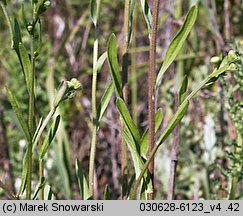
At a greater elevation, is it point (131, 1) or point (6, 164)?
point (131, 1)

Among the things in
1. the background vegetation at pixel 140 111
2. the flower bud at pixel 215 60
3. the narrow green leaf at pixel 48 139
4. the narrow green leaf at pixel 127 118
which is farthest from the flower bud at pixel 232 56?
the background vegetation at pixel 140 111

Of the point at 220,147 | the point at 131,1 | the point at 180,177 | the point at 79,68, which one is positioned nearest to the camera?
the point at 131,1

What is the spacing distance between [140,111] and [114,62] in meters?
1.34

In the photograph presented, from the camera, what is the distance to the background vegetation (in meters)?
1.36

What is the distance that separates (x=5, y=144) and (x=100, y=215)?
92 centimetres

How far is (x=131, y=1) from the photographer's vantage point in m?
0.82

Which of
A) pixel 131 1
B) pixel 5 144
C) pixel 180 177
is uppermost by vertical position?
pixel 131 1

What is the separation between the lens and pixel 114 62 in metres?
0.76

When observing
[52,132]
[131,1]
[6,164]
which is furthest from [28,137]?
[6,164]

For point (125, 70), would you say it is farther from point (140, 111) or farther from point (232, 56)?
point (140, 111)

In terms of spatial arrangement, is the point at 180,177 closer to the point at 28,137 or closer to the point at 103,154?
the point at 103,154

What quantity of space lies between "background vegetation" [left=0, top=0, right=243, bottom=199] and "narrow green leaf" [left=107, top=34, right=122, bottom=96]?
328 millimetres

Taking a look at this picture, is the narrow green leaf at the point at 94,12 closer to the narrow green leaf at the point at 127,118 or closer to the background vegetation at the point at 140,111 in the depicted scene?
the narrow green leaf at the point at 127,118

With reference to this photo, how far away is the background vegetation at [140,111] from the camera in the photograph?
1.36 metres
